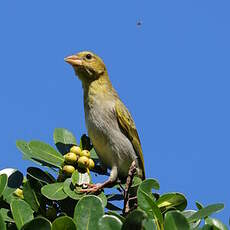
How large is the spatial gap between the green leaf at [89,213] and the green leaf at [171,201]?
0.63 m

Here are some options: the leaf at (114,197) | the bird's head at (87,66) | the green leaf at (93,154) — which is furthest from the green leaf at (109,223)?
the bird's head at (87,66)

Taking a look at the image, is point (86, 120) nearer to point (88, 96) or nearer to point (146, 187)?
point (88, 96)

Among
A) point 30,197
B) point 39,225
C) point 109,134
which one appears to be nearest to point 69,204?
point 30,197

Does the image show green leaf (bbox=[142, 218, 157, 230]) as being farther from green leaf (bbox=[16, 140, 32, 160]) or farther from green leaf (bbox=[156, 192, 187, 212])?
green leaf (bbox=[16, 140, 32, 160])

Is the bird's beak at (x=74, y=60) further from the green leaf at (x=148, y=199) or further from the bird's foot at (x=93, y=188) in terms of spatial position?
the green leaf at (x=148, y=199)

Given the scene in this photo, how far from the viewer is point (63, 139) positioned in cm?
507

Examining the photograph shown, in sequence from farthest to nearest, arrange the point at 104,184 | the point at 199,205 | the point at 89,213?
the point at 104,184 < the point at 199,205 < the point at 89,213

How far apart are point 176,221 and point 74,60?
4011mm

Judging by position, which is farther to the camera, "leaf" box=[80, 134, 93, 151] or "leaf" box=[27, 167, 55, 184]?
"leaf" box=[80, 134, 93, 151]

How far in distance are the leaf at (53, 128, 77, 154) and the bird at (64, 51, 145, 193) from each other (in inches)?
26.8

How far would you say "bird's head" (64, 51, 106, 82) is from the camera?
21.9 ft

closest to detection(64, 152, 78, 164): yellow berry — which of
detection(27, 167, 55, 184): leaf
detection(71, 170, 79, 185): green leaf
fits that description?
detection(71, 170, 79, 185): green leaf

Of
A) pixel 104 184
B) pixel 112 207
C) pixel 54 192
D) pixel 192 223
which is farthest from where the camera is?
pixel 104 184

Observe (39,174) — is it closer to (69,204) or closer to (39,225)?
(69,204)
